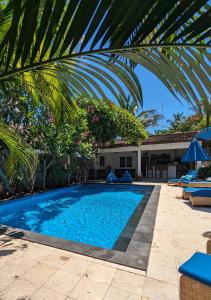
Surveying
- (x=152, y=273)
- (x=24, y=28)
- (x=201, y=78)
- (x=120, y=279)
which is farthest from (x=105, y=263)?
(x=24, y=28)

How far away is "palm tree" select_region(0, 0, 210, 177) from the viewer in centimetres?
87

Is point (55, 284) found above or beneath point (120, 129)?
beneath

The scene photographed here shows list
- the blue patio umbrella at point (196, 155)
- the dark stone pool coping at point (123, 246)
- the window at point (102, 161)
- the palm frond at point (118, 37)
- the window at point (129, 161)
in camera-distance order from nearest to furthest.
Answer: the palm frond at point (118, 37)
the dark stone pool coping at point (123, 246)
the blue patio umbrella at point (196, 155)
the window at point (129, 161)
the window at point (102, 161)

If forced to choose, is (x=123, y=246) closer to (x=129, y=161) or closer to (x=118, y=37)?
(x=118, y=37)

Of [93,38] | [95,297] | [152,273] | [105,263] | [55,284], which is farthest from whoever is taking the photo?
[105,263]

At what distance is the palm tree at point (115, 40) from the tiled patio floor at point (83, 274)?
2.76 metres

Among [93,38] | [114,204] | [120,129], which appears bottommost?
[114,204]

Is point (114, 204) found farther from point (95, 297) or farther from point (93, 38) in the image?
point (93, 38)

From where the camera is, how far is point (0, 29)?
1698mm

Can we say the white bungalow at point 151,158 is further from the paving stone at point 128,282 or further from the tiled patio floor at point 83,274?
the paving stone at point 128,282

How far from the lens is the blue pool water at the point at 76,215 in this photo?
6.20m

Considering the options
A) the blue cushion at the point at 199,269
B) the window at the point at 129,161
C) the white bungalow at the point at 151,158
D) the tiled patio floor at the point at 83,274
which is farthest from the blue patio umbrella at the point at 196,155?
the window at the point at 129,161

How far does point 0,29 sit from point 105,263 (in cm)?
368

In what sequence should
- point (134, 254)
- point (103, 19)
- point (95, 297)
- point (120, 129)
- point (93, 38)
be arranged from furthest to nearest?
1. point (120, 129)
2. point (134, 254)
3. point (95, 297)
4. point (93, 38)
5. point (103, 19)
